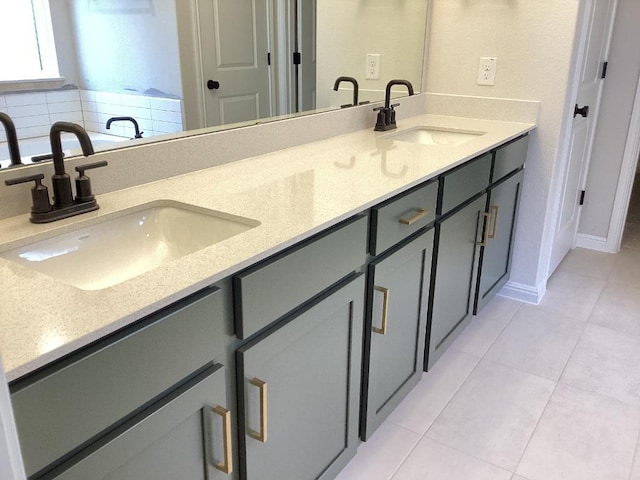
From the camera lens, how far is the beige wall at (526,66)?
2469mm

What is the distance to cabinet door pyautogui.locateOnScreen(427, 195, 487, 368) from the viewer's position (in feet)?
6.49

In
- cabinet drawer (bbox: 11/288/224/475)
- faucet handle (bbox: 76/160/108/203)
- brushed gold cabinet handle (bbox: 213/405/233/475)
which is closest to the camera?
cabinet drawer (bbox: 11/288/224/475)

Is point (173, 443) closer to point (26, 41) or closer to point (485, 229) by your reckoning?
point (26, 41)

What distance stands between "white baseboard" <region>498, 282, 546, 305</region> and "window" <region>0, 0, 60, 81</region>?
231cm

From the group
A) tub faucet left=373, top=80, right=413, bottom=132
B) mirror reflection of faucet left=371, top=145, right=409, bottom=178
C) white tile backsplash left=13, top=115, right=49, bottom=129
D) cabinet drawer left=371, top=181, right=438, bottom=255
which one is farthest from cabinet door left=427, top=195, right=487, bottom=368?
white tile backsplash left=13, top=115, right=49, bottom=129

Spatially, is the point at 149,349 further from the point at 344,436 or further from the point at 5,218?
the point at 344,436

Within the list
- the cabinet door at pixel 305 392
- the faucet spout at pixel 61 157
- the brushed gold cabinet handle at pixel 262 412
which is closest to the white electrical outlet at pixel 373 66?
the cabinet door at pixel 305 392

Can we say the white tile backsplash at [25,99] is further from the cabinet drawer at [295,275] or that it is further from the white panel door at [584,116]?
the white panel door at [584,116]

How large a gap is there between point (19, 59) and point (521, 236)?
229 centimetres

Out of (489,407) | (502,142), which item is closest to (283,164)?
(502,142)

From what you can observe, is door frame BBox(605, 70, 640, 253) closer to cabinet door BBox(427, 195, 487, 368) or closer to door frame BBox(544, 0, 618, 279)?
door frame BBox(544, 0, 618, 279)

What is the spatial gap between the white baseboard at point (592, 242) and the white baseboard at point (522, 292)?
2.81ft

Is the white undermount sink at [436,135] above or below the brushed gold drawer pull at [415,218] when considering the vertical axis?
above

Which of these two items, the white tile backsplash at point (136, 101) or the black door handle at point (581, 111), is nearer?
the white tile backsplash at point (136, 101)
